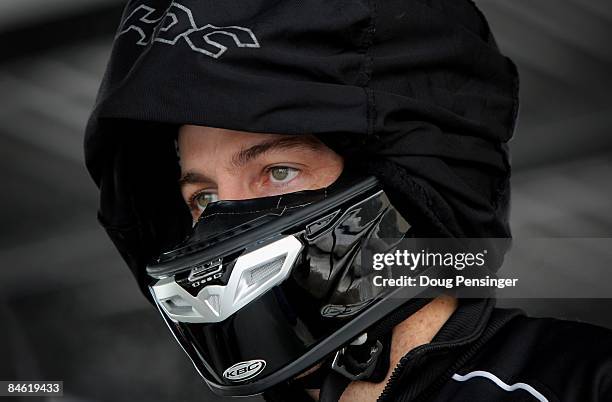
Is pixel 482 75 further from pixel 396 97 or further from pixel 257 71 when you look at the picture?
pixel 257 71

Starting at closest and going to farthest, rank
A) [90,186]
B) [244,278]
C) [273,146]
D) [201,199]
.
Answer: [244,278], [273,146], [201,199], [90,186]

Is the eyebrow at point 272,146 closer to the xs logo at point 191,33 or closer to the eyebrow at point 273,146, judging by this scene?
the eyebrow at point 273,146

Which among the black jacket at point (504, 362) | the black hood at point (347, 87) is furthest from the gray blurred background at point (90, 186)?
the black jacket at point (504, 362)

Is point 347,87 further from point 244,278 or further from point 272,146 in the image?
point 244,278

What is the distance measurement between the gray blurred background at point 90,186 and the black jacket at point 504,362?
2.53ft

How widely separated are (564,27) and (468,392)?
46.1 inches

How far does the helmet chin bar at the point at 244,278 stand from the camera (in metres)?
1.41

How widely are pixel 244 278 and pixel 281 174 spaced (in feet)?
0.73

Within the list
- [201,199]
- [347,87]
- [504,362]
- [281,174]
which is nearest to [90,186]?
[201,199]

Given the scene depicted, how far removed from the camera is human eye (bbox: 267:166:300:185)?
5.04ft

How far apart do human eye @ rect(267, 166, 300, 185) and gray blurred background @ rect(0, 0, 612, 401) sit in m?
1.02

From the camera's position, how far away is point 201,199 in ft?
5.53

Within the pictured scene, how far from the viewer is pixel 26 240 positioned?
2.55m

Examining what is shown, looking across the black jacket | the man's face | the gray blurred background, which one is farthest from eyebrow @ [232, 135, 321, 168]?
the gray blurred background
